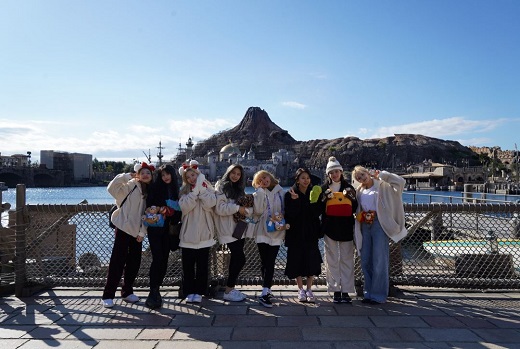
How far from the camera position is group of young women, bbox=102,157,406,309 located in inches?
193

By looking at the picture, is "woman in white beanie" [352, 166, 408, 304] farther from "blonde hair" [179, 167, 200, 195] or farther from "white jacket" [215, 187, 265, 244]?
"blonde hair" [179, 167, 200, 195]

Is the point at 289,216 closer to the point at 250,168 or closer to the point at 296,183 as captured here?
the point at 296,183

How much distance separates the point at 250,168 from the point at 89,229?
117 metres

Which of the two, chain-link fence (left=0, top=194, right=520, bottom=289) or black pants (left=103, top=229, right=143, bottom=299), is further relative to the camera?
chain-link fence (left=0, top=194, right=520, bottom=289)

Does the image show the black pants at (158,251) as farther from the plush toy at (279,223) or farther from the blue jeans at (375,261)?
the blue jeans at (375,261)

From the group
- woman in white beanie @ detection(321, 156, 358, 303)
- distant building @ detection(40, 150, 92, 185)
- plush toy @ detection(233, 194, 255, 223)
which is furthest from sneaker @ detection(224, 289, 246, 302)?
distant building @ detection(40, 150, 92, 185)

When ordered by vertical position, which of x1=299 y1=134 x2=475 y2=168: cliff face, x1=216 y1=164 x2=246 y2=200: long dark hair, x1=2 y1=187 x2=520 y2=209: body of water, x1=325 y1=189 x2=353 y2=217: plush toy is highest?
x1=299 y1=134 x2=475 y2=168: cliff face

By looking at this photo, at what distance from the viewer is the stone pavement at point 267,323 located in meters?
3.67

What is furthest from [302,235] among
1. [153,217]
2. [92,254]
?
[92,254]

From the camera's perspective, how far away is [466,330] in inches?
156

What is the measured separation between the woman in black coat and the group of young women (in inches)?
0.5

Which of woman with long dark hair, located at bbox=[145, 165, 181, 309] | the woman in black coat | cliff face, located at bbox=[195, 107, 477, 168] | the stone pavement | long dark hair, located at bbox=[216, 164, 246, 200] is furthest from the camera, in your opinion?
cliff face, located at bbox=[195, 107, 477, 168]

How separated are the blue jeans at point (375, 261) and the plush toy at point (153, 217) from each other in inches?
97.3

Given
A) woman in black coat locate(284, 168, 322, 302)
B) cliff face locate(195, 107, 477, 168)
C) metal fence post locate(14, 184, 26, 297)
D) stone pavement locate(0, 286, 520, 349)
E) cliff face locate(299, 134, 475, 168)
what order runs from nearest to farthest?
stone pavement locate(0, 286, 520, 349)
woman in black coat locate(284, 168, 322, 302)
metal fence post locate(14, 184, 26, 297)
cliff face locate(299, 134, 475, 168)
cliff face locate(195, 107, 477, 168)
